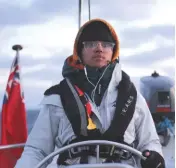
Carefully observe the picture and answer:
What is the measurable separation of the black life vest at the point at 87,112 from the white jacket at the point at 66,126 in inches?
1.4

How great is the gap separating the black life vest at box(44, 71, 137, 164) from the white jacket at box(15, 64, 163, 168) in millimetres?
36

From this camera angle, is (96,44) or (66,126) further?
(96,44)

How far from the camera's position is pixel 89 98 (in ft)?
8.84

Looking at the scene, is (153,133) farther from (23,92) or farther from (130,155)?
(23,92)

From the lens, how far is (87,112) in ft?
8.55

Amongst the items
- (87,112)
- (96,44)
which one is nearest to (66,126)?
(87,112)

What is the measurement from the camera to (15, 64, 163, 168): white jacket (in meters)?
2.64

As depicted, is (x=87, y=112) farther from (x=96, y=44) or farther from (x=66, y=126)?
(x=96, y=44)

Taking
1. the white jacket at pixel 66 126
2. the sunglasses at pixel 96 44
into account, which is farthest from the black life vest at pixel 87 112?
the sunglasses at pixel 96 44

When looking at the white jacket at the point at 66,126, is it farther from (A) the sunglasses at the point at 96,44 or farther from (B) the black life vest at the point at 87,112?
(A) the sunglasses at the point at 96,44

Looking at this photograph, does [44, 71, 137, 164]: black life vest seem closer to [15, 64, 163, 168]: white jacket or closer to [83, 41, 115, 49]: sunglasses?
[15, 64, 163, 168]: white jacket

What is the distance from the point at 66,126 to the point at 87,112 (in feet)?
0.50

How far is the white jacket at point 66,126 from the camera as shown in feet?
8.66

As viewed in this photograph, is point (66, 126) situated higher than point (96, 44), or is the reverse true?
point (96, 44)
